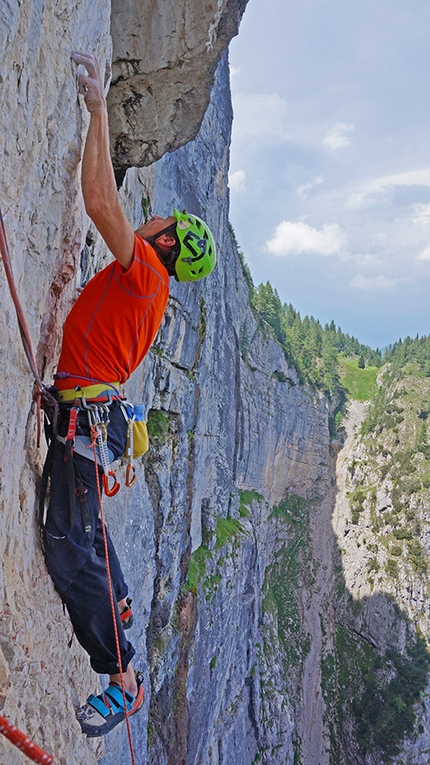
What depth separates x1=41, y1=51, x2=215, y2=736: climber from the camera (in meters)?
3.11

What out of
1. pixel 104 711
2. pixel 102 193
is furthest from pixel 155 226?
pixel 104 711

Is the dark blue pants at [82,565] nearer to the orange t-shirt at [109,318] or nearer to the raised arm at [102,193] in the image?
the orange t-shirt at [109,318]

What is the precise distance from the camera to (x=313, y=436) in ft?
160

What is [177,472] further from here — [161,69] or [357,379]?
[357,379]

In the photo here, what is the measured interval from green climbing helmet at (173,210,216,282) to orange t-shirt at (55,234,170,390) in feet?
0.94

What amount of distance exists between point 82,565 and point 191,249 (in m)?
2.41

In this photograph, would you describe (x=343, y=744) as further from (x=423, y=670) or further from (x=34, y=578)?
(x=34, y=578)

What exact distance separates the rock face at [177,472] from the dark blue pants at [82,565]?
5.1 inches

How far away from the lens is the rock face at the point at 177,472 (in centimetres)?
280

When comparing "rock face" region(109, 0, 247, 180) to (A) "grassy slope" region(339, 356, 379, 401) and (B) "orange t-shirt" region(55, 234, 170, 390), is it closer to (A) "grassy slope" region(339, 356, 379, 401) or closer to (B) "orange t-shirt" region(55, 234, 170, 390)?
(B) "orange t-shirt" region(55, 234, 170, 390)

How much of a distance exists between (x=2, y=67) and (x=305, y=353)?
57.0 meters

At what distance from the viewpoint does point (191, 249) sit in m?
3.56

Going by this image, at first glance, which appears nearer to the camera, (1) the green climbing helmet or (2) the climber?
(2) the climber

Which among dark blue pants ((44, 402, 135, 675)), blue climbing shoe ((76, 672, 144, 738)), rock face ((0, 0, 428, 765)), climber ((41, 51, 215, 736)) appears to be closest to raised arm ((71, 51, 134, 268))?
climber ((41, 51, 215, 736))
